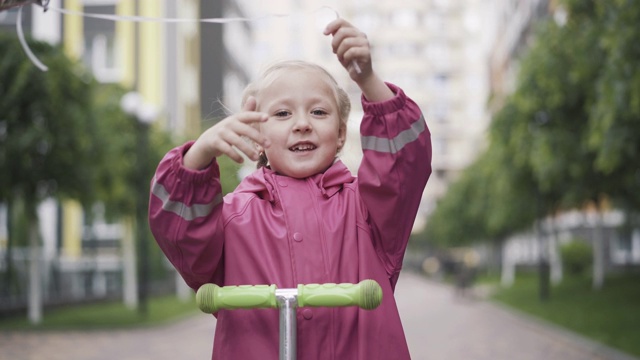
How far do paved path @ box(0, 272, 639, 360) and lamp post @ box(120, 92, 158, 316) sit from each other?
162 cm

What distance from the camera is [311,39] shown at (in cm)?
9706

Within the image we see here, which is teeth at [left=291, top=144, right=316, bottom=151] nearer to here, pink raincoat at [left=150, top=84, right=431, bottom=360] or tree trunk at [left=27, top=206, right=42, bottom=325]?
pink raincoat at [left=150, top=84, right=431, bottom=360]

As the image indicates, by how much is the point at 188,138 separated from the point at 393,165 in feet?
89.8

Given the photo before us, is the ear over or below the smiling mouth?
over

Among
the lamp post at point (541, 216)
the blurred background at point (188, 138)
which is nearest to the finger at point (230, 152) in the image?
the blurred background at point (188, 138)

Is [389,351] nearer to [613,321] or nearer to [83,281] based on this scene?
[613,321]

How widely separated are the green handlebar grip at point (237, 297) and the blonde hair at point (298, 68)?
0.59 meters

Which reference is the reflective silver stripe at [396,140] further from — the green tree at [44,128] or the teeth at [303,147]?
the green tree at [44,128]

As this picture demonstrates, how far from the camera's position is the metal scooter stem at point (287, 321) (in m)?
2.26

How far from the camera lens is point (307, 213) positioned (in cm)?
262

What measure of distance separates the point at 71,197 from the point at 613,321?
10.3m

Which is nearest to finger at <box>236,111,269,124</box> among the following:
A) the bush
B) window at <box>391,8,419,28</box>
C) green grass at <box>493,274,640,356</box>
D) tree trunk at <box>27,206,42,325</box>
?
green grass at <box>493,274,640,356</box>

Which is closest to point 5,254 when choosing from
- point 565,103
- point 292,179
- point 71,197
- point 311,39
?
point 71,197

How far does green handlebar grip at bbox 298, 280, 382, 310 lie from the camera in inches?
86.9
